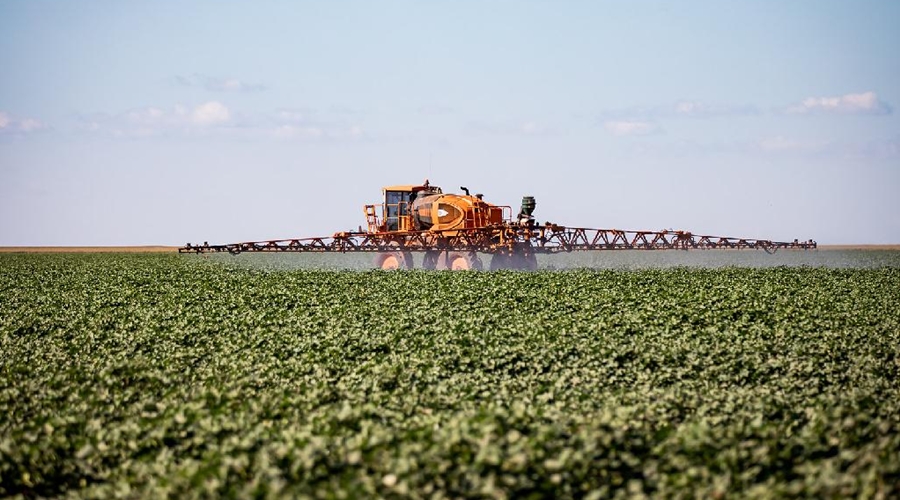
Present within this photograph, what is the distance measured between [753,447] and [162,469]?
5628mm

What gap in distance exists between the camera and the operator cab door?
41031 mm

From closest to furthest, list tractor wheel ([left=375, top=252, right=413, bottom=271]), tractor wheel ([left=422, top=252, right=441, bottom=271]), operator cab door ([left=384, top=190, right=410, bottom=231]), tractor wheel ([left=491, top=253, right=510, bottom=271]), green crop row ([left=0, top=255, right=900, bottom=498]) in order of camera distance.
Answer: green crop row ([left=0, top=255, right=900, bottom=498]), tractor wheel ([left=491, top=253, right=510, bottom=271]), tractor wheel ([left=422, top=252, right=441, bottom=271]), tractor wheel ([left=375, top=252, right=413, bottom=271]), operator cab door ([left=384, top=190, right=410, bottom=231])

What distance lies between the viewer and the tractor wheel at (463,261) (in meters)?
35.7

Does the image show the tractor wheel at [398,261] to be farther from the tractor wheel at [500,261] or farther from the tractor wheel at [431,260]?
the tractor wheel at [500,261]

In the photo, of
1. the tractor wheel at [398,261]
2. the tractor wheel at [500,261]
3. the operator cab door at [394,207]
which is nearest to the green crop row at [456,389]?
the tractor wheel at [500,261]

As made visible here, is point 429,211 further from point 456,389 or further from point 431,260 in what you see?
point 456,389

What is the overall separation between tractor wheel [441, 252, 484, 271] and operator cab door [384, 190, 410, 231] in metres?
4.92

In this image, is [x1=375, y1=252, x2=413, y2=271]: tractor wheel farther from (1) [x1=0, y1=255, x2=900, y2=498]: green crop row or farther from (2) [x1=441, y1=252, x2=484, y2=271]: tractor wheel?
(1) [x1=0, y1=255, x2=900, y2=498]: green crop row

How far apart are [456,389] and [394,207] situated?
28551mm

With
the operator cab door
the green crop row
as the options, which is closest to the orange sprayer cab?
the operator cab door

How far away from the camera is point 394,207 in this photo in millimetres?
41281

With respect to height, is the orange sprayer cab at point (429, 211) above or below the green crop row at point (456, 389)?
above

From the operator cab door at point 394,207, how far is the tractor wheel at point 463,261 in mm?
4925

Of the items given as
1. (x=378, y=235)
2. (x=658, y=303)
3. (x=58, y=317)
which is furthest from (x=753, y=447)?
(x=378, y=235)
